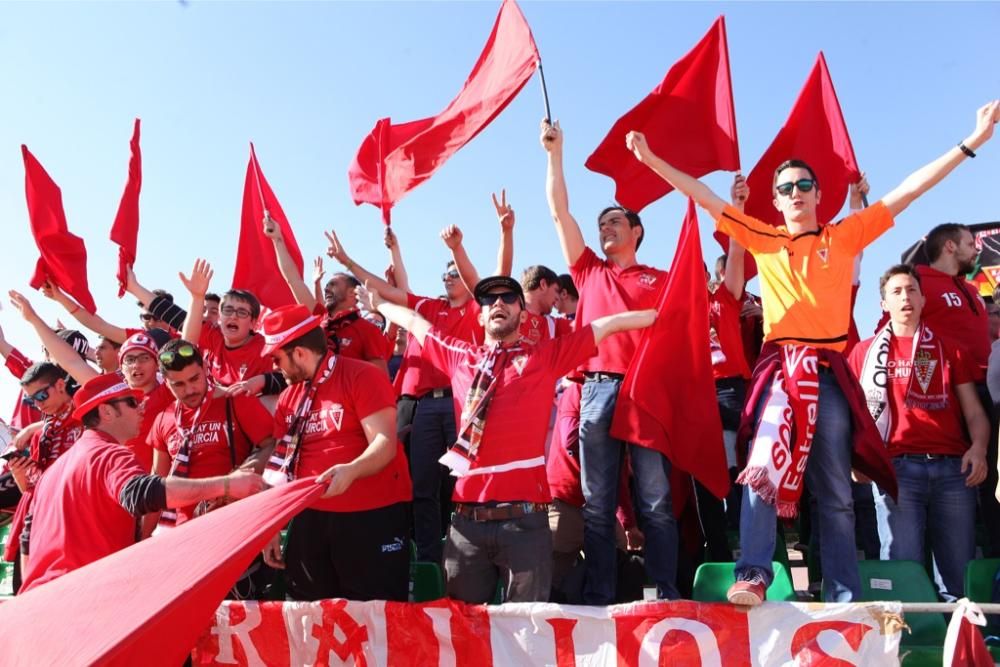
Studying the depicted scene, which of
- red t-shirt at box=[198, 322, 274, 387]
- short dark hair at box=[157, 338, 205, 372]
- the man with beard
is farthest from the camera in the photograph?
red t-shirt at box=[198, 322, 274, 387]

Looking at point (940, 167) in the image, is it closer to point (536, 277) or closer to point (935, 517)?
point (935, 517)

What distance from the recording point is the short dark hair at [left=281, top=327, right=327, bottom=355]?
5125mm

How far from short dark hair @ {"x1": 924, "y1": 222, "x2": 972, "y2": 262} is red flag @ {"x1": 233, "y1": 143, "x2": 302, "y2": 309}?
4857 millimetres

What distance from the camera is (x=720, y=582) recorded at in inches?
185

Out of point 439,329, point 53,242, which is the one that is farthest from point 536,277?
point 53,242

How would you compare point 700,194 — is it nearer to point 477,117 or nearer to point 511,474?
point 511,474

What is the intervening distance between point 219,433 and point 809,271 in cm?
336

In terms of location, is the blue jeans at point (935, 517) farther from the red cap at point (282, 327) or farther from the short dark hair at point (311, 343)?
the red cap at point (282, 327)

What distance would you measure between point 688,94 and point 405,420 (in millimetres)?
3115

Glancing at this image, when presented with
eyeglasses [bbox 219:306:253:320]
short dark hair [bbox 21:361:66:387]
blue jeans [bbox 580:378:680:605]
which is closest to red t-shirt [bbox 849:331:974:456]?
blue jeans [bbox 580:378:680:605]

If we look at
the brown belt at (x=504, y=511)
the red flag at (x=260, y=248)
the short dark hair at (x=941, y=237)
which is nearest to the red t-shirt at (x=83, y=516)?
the brown belt at (x=504, y=511)

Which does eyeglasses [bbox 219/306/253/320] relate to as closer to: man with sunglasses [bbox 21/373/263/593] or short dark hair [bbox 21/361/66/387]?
short dark hair [bbox 21/361/66/387]

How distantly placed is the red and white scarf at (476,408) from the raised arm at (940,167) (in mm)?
2033

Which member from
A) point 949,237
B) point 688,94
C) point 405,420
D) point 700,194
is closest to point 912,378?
point 949,237
